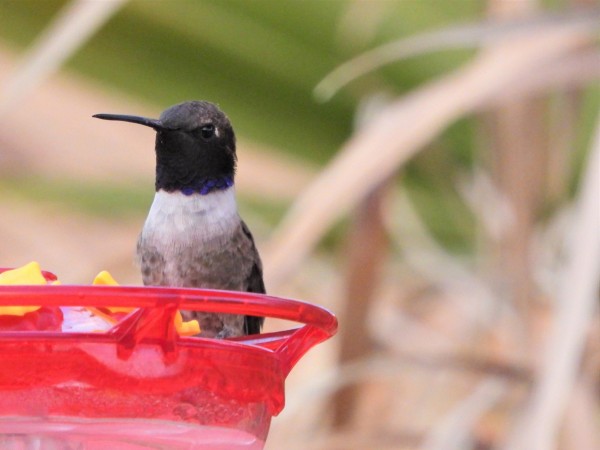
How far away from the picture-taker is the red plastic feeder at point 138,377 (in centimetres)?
95

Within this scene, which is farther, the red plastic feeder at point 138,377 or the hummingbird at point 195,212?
the hummingbird at point 195,212

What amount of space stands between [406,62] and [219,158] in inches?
70.2

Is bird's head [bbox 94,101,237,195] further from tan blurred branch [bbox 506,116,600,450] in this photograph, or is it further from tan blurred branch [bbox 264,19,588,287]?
tan blurred branch [bbox 506,116,600,450]

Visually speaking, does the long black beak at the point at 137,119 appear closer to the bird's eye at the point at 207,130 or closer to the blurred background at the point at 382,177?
the bird's eye at the point at 207,130

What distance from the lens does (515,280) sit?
2.72 metres

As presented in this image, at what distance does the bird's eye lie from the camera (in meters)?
1.61

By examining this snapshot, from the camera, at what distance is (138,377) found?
1.00 m

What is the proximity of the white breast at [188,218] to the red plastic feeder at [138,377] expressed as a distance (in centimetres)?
58

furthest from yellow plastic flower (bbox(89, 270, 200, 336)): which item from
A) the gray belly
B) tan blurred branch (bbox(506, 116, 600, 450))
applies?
tan blurred branch (bbox(506, 116, 600, 450))

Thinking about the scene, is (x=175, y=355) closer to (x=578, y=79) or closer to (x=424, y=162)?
(x=578, y=79)

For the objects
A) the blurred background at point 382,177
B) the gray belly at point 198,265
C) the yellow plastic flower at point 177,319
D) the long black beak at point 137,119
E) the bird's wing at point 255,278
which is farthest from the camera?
the blurred background at point 382,177

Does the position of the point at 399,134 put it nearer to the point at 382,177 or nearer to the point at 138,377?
the point at 382,177

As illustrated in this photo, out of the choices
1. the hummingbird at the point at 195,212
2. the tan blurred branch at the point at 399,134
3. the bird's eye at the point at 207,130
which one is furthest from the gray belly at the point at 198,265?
the tan blurred branch at the point at 399,134

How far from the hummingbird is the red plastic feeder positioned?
502mm
